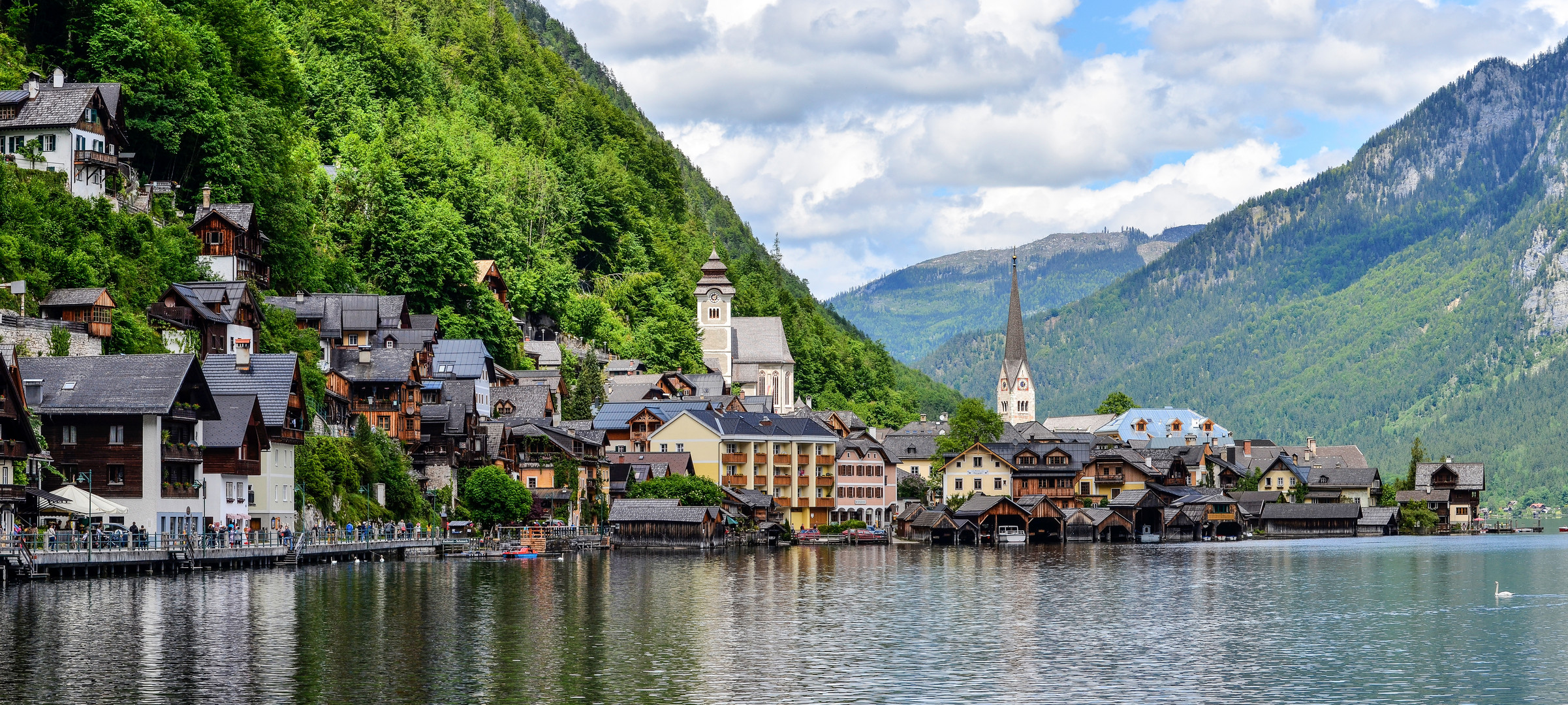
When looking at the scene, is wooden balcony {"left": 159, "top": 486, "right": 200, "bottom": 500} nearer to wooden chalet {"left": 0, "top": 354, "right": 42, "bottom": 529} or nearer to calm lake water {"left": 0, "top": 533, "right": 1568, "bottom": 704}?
calm lake water {"left": 0, "top": 533, "right": 1568, "bottom": 704}

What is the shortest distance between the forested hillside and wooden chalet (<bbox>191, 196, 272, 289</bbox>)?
6.29 ft

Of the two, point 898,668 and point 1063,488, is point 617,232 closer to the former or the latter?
point 1063,488

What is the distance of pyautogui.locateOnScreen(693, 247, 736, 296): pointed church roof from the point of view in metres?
180

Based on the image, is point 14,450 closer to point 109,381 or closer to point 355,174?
point 109,381

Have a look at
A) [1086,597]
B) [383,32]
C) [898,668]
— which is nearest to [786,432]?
[383,32]

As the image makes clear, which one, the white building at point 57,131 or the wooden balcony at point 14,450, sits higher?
the white building at point 57,131

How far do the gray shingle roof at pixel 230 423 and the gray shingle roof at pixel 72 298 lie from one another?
22.1 feet

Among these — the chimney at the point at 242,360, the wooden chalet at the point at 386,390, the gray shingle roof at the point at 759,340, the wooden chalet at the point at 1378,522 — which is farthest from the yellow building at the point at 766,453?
the wooden chalet at the point at 1378,522

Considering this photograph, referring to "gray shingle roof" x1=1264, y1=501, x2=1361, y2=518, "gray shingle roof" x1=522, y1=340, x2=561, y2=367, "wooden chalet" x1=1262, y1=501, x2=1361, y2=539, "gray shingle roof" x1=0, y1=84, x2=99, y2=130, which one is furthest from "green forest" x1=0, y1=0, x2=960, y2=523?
"wooden chalet" x1=1262, y1=501, x2=1361, y2=539

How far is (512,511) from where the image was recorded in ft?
341

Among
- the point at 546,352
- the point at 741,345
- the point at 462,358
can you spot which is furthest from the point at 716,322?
the point at 462,358

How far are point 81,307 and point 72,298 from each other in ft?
1.83

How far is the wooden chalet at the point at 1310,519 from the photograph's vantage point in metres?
161

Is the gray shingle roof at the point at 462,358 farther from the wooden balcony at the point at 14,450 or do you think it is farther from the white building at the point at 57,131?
the wooden balcony at the point at 14,450
